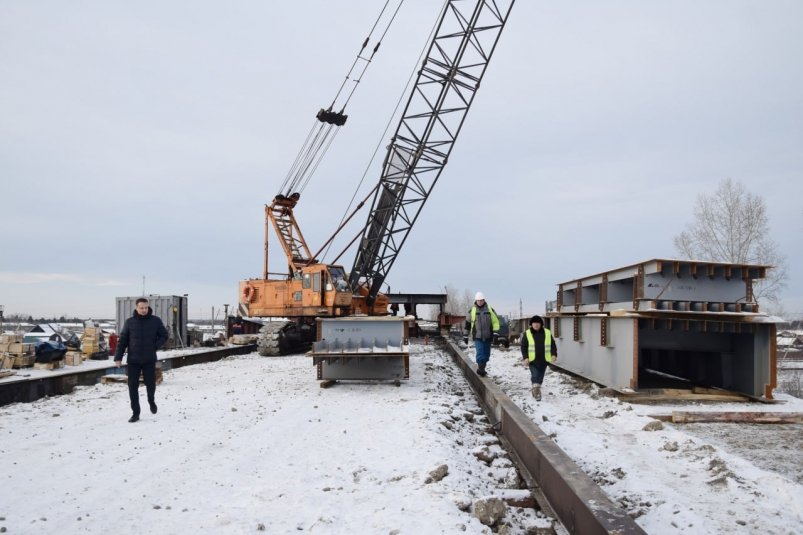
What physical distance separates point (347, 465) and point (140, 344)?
12.8 ft

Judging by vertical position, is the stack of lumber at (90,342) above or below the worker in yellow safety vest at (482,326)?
below

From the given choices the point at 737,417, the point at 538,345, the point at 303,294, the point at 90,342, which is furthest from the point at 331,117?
the point at 737,417

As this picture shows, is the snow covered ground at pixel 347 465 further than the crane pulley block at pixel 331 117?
No

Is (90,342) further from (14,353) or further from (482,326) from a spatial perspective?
(482,326)

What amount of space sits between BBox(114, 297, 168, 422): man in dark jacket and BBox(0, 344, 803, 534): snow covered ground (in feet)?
1.67

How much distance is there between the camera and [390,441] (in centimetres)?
648

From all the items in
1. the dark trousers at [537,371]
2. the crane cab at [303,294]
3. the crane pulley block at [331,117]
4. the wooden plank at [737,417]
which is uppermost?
the crane pulley block at [331,117]

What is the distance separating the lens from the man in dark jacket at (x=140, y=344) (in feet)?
25.3

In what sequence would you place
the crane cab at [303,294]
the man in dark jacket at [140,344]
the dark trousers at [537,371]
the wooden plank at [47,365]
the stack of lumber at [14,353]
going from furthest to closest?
1. the crane cab at [303,294]
2. the wooden plank at [47,365]
3. the stack of lumber at [14,353]
4. the dark trousers at [537,371]
5. the man in dark jacket at [140,344]

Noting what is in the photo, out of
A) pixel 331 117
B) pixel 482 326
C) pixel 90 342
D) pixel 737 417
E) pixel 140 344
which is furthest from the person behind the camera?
pixel 331 117

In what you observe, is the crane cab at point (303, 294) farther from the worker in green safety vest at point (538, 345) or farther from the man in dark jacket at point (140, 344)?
the man in dark jacket at point (140, 344)

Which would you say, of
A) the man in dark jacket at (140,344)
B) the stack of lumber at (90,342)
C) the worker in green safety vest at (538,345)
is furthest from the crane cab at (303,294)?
the man in dark jacket at (140,344)

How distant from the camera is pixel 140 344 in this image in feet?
25.8

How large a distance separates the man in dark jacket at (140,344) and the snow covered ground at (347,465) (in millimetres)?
508
